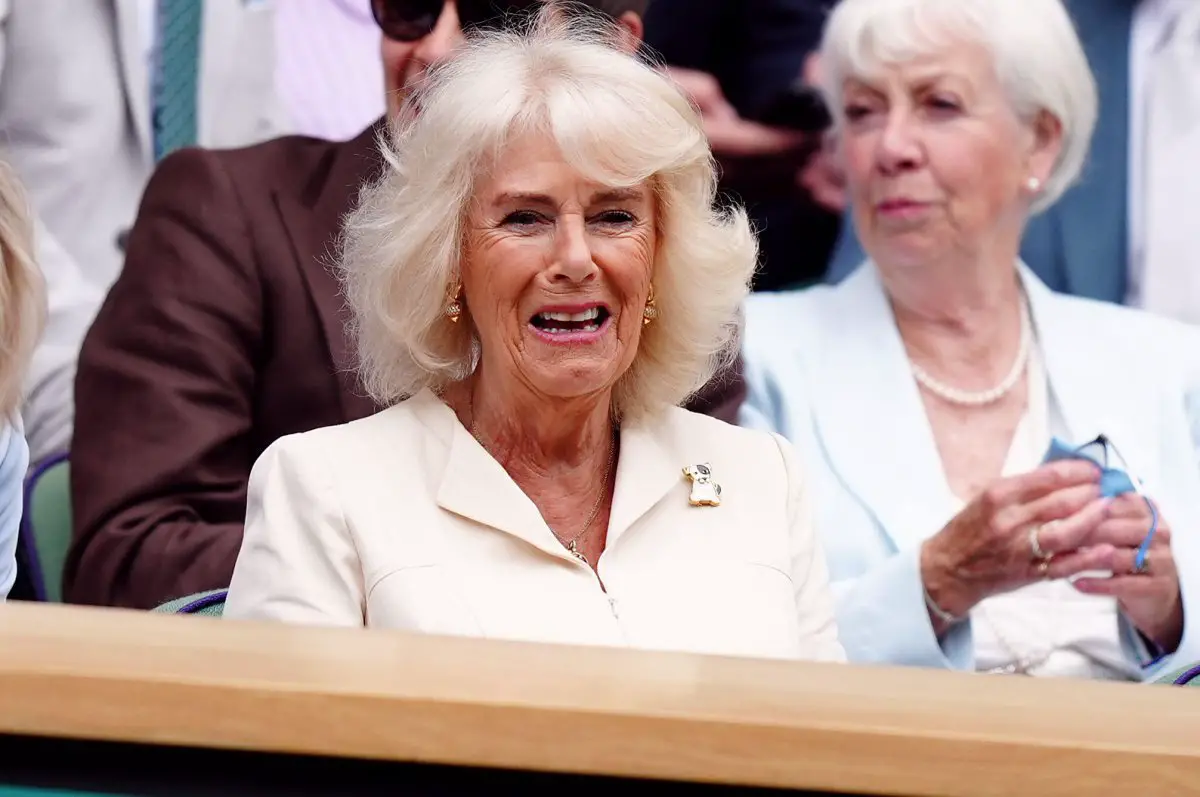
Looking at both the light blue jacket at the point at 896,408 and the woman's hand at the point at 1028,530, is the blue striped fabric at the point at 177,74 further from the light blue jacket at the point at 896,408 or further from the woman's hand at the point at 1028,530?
the woman's hand at the point at 1028,530

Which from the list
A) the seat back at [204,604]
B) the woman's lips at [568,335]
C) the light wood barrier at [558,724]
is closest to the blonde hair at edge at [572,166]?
the woman's lips at [568,335]

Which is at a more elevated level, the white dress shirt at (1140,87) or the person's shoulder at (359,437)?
the person's shoulder at (359,437)

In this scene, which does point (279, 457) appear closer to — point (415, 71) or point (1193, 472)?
point (415, 71)

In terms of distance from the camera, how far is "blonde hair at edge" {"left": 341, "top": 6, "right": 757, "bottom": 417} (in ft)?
6.61

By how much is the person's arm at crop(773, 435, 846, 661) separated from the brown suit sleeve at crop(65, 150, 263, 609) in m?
0.71

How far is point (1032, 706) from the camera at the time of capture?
1.33 m

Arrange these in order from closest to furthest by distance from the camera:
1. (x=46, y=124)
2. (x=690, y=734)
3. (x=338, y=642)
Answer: (x=690, y=734)
(x=338, y=642)
(x=46, y=124)

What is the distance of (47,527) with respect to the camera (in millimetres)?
2592

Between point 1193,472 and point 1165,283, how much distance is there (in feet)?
1.86

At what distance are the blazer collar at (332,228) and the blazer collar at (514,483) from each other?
0.46m

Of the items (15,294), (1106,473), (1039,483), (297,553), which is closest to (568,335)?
(297,553)

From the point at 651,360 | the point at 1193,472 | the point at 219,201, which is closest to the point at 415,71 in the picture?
the point at 219,201

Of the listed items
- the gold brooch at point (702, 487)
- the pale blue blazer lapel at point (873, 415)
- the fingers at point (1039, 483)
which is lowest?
the pale blue blazer lapel at point (873, 415)

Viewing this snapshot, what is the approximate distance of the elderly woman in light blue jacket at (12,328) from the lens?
6.64 feet
